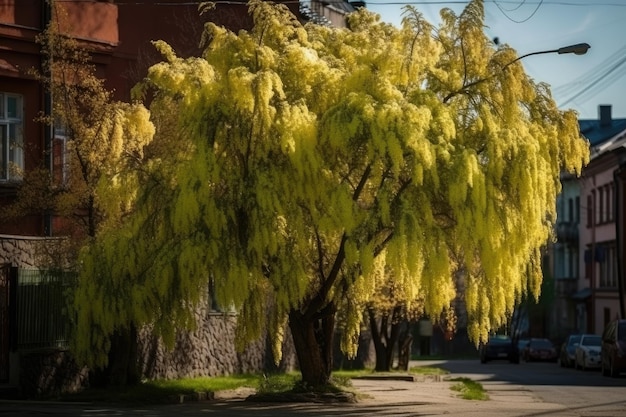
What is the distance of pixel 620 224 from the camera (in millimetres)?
67500

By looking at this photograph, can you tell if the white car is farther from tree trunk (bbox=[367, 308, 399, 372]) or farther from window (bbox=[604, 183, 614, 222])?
window (bbox=[604, 183, 614, 222])

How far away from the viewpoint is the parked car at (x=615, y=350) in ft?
133

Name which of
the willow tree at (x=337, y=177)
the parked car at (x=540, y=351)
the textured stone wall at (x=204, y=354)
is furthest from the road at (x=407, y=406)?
Answer: the parked car at (x=540, y=351)

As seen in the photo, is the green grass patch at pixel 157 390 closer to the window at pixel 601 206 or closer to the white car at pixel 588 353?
the white car at pixel 588 353

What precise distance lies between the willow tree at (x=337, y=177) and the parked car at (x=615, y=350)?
17.4 m

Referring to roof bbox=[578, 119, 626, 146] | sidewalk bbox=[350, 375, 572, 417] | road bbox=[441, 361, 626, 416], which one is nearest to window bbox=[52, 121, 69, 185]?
sidewalk bbox=[350, 375, 572, 417]

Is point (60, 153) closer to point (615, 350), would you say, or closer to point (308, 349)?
point (308, 349)

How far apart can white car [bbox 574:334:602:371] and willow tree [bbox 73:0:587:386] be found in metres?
25.4

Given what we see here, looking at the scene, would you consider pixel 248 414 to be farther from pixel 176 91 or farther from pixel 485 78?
pixel 485 78

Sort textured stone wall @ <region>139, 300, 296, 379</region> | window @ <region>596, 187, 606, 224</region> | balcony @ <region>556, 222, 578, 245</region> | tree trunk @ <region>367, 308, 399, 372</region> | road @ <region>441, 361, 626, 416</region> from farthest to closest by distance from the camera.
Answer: balcony @ <region>556, 222, 578, 245</region>, window @ <region>596, 187, 606, 224</region>, tree trunk @ <region>367, 308, 399, 372</region>, textured stone wall @ <region>139, 300, 296, 379</region>, road @ <region>441, 361, 626, 416</region>

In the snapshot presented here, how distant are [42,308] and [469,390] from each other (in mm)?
10624

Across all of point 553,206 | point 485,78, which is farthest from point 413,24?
point 553,206

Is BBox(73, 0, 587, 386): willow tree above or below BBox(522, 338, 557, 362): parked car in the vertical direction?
above

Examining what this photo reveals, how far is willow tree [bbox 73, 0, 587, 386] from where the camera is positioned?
72.4ft
